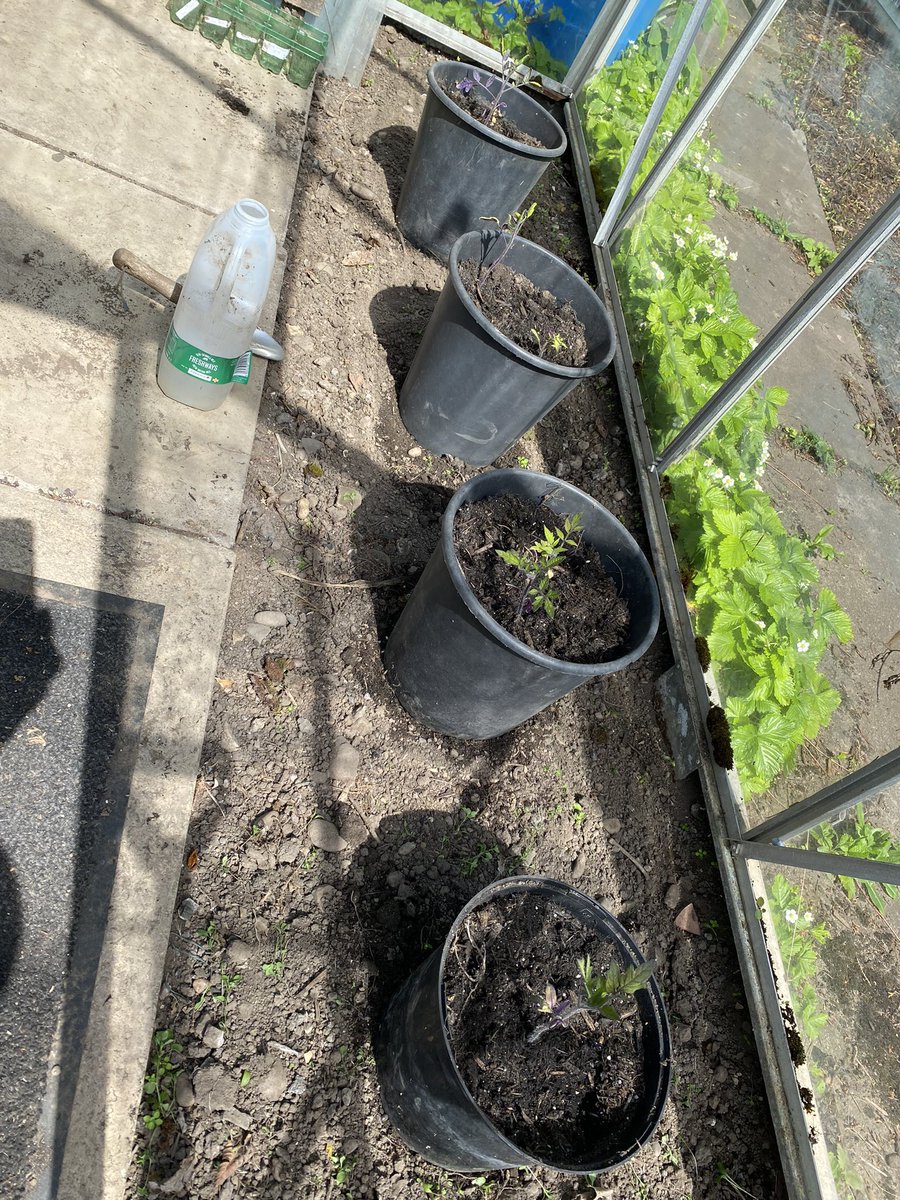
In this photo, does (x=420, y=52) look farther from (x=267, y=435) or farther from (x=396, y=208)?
(x=267, y=435)

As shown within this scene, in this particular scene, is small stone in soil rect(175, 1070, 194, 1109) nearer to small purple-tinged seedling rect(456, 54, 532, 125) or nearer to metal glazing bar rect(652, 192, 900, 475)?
metal glazing bar rect(652, 192, 900, 475)

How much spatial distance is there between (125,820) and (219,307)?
1.31m

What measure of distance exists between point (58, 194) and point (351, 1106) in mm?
2766

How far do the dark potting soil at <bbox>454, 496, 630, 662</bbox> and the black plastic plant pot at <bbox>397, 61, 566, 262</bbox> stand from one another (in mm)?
1810

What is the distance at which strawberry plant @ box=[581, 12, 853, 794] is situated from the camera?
8.11 ft

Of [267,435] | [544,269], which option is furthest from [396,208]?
[267,435]

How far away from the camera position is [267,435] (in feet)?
8.26

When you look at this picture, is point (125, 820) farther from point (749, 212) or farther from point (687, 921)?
point (749, 212)

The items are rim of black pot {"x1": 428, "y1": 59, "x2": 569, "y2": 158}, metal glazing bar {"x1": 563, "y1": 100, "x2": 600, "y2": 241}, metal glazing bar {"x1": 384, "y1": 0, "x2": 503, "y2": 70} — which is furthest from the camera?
metal glazing bar {"x1": 384, "y1": 0, "x2": 503, "y2": 70}

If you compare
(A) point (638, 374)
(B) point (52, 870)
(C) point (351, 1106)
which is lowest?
(C) point (351, 1106)

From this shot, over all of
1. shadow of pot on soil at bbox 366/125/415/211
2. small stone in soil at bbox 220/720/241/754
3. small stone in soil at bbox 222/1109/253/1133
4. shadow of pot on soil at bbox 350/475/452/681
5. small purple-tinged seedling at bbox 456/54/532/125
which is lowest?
small stone in soil at bbox 222/1109/253/1133

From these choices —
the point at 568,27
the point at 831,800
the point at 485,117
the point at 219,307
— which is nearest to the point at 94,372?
the point at 219,307

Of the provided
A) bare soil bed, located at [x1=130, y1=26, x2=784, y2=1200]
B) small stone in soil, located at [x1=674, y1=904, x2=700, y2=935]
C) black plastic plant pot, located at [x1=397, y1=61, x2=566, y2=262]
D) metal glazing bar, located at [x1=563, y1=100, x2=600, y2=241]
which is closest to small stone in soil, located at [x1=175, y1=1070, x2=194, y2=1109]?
bare soil bed, located at [x1=130, y1=26, x2=784, y2=1200]

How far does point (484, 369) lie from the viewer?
100 inches
